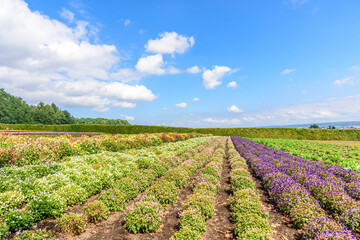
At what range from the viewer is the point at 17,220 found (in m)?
4.20

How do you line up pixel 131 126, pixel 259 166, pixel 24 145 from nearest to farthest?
pixel 24 145
pixel 259 166
pixel 131 126

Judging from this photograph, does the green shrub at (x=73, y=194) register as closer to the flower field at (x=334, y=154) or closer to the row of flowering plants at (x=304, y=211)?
the row of flowering plants at (x=304, y=211)

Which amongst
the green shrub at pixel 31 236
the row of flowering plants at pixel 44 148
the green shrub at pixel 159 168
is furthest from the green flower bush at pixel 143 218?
the row of flowering plants at pixel 44 148

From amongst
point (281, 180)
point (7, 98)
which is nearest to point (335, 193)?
point (281, 180)

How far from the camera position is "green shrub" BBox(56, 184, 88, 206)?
18.2 feet

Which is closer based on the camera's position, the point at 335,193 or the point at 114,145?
the point at 335,193

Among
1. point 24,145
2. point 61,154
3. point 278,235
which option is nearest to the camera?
point 278,235

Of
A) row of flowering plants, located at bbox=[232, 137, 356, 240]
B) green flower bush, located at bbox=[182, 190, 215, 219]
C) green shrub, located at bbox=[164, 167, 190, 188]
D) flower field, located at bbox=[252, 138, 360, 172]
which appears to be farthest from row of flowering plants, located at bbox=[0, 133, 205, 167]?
flower field, located at bbox=[252, 138, 360, 172]

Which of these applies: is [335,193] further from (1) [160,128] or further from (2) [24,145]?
(1) [160,128]

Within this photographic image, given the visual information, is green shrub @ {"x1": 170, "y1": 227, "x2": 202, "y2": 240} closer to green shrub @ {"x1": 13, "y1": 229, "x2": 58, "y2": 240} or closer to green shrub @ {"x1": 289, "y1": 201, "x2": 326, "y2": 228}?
green shrub @ {"x1": 13, "y1": 229, "x2": 58, "y2": 240}

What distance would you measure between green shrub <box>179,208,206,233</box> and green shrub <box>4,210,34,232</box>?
399 cm

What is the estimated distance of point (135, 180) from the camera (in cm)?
735

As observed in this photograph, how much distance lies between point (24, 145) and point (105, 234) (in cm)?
822

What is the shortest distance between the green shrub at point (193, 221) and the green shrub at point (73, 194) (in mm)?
3772
